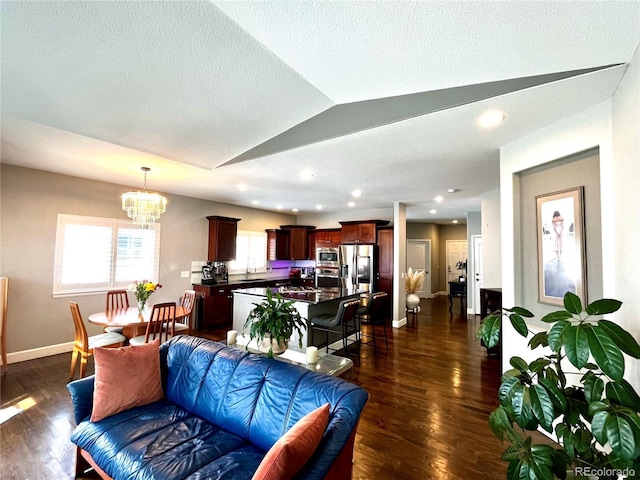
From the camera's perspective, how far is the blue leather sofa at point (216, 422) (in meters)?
1.39

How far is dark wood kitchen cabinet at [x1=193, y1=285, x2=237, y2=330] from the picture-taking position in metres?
5.62

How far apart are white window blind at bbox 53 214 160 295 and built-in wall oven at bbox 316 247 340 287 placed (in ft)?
11.7

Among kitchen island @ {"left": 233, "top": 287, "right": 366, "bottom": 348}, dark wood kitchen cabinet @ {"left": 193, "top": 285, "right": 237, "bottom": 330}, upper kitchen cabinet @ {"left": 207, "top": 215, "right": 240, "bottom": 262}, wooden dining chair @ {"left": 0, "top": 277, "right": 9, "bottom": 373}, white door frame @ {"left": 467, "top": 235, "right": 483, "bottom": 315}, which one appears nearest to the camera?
wooden dining chair @ {"left": 0, "top": 277, "right": 9, "bottom": 373}

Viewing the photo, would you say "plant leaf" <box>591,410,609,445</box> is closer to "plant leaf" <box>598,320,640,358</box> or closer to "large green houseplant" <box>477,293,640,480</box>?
"large green houseplant" <box>477,293,640,480</box>

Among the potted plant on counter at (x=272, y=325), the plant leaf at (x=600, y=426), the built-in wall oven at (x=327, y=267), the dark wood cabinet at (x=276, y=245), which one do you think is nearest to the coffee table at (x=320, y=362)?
the potted plant on counter at (x=272, y=325)

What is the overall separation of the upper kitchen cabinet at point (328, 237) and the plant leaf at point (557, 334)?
6024mm

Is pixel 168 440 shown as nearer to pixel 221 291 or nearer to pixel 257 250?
pixel 221 291

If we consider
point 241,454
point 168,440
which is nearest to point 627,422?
point 241,454

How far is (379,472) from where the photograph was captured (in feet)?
6.41

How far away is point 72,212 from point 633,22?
19.9 ft

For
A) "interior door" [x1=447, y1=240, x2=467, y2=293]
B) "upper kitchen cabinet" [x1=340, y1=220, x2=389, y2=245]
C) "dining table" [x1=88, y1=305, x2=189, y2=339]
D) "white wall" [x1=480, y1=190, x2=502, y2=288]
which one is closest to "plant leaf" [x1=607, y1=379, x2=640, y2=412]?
"dining table" [x1=88, y1=305, x2=189, y2=339]

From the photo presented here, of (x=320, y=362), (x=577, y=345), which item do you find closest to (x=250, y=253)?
(x=320, y=362)

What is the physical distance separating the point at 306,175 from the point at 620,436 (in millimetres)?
3660

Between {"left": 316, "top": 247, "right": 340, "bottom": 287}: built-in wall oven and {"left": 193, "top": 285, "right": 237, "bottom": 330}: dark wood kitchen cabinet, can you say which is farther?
{"left": 316, "top": 247, "right": 340, "bottom": 287}: built-in wall oven
